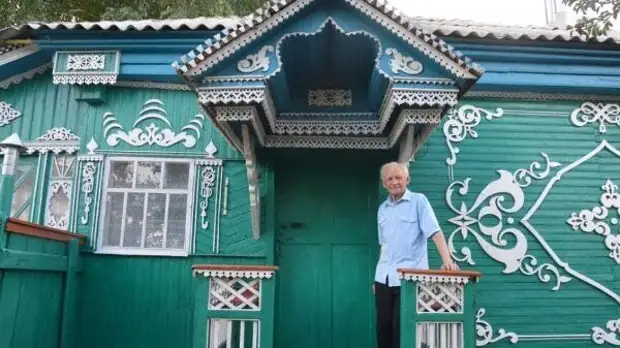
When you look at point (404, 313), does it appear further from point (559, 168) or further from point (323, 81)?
point (559, 168)

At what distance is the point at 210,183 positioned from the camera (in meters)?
5.07

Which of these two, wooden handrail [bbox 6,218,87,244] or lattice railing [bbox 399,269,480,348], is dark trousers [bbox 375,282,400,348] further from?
wooden handrail [bbox 6,218,87,244]

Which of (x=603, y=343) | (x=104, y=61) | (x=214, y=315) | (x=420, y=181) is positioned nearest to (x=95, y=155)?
(x=104, y=61)

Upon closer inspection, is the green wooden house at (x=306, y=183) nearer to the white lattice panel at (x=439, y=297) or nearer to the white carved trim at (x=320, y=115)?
the white carved trim at (x=320, y=115)

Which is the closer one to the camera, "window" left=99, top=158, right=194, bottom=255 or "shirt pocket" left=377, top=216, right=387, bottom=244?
"shirt pocket" left=377, top=216, right=387, bottom=244

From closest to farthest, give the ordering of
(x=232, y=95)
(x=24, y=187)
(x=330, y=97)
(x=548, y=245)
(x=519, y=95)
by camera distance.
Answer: (x=232, y=95)
(x=330, y=97)
(x=548, y=245)
(x=24, y=187)
(x=519, y=95)

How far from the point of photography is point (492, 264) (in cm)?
505


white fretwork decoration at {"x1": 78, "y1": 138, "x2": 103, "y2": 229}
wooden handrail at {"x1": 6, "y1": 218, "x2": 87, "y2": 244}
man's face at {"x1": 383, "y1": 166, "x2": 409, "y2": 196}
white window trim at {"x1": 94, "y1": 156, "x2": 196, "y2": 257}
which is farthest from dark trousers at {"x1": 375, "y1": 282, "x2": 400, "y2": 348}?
white fretwork decoration at {"x1": 78, "y1": 138, "x2": 103, "y2": 229}

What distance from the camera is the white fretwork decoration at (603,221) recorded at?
5156 millimetres

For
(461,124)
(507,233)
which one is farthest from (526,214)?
(461,124)

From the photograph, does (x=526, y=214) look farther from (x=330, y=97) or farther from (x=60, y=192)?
(x=60, y=192)

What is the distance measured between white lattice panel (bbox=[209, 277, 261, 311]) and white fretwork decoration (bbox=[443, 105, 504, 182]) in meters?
2.59

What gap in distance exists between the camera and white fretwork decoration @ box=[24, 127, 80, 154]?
5172 mm

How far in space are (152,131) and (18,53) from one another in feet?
5.18
